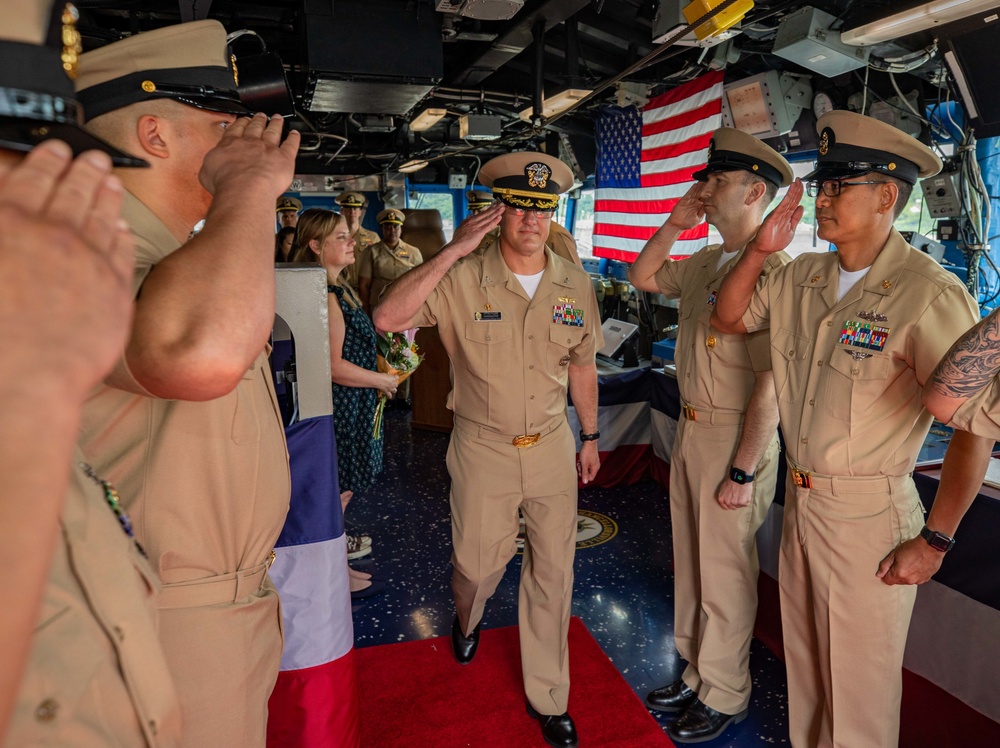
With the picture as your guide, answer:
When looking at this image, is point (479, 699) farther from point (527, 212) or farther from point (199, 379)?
point (199, 379)

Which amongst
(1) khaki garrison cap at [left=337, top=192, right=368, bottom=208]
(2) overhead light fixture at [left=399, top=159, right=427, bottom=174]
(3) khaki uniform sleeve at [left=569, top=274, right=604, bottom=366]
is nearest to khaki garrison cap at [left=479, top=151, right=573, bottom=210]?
(3) khaki uniform sleeve at [left=569, top=274, right=604, bottom=366]

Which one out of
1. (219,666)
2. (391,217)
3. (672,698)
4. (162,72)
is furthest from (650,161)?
(219,666)

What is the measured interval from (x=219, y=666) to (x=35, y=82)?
104cm

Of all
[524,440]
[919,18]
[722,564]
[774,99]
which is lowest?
[722,564]

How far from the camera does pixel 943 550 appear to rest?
1.97 m

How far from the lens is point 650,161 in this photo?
21.3 ft

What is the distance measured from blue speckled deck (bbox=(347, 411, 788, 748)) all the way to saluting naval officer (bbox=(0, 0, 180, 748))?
7.18 ft

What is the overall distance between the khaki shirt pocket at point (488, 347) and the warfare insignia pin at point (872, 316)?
4.01 ft

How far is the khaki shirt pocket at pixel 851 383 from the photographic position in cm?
210

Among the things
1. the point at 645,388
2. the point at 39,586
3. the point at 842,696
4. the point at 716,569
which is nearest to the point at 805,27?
the point at 645,388

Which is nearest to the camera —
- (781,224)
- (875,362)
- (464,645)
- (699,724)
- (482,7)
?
(875,362)

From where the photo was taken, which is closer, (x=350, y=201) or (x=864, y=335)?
(x=864, y=335)

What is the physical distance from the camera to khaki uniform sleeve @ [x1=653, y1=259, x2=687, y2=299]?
3271 mm

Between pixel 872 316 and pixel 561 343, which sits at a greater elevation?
pixel 872 316
